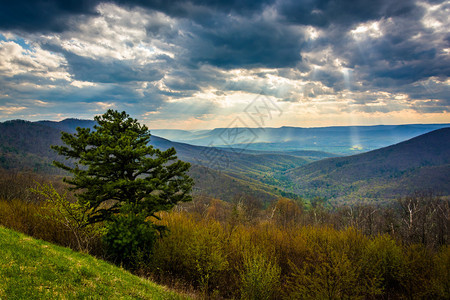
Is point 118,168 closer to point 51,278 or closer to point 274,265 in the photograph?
point 51,278

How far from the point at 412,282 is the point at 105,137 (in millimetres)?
37457

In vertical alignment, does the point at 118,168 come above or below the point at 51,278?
above

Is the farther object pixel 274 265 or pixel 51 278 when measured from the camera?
pixel 274 265

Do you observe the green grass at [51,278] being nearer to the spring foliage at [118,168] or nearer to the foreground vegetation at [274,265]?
the foreground vegetation at [274,265]

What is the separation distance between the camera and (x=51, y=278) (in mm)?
10656

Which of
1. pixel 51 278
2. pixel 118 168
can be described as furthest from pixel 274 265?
pixel 118 168

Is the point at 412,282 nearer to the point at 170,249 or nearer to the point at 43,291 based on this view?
the point at 170,249

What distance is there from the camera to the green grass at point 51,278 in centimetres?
929

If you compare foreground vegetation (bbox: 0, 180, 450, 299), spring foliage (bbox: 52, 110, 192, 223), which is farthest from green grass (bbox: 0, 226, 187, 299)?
spring foliage (bbox: 52, 110, 192, 223)

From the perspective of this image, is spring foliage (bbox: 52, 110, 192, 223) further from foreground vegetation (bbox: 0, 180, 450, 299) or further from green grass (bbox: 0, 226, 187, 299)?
green grass (bbox: 0, 226, 187, 299)

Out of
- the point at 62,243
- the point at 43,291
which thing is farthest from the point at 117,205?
the point at 43,291


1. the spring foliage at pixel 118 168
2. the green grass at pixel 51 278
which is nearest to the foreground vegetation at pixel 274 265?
the spring foliage at pixel 118 168

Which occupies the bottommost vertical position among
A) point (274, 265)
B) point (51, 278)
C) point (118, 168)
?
point (274, 265)

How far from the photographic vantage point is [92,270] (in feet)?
42.8
